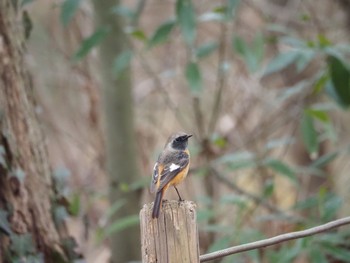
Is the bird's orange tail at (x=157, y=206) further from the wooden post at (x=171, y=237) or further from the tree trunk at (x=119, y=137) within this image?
the tree trunk at (x=119, y=137)

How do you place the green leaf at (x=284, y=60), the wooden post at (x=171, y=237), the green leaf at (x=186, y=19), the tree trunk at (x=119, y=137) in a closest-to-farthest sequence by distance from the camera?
the wooden post at (x=171, y=237), the green leaf at (x=186, y=19), the green leaf at (x=284, y=60), the tree trunk at (x=119, y=137)

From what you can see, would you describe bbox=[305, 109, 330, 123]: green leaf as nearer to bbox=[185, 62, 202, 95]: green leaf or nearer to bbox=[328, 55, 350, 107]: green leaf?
bbox=[328, 55, 350, 107]: green leaf

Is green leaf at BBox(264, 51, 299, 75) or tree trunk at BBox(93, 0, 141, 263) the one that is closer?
green leaf at BBox(264, 51, 299, 75)

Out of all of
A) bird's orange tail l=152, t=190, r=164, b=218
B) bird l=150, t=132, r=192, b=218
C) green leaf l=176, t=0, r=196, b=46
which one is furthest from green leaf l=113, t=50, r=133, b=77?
bird's orange tail l=152, t=190, r=164, b=218

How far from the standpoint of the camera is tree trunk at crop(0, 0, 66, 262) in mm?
3260

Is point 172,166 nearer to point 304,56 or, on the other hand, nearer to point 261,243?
point 261,243

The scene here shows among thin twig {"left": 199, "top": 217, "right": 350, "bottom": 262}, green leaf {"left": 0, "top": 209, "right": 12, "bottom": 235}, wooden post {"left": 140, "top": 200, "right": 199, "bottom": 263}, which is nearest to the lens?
wooden post {"left": 140, "top": 200, "right": 199, "bottom": 263}

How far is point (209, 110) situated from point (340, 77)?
141 inches

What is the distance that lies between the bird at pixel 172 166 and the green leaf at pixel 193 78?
1408 mm

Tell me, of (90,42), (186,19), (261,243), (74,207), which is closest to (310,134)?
(186,19)

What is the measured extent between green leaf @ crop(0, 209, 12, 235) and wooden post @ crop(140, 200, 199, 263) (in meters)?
1.20

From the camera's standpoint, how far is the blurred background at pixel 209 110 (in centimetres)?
452

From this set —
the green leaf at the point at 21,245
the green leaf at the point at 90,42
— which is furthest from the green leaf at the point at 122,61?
the green leaf at the point at 21,245

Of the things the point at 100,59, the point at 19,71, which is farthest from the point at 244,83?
the point at 19,71
